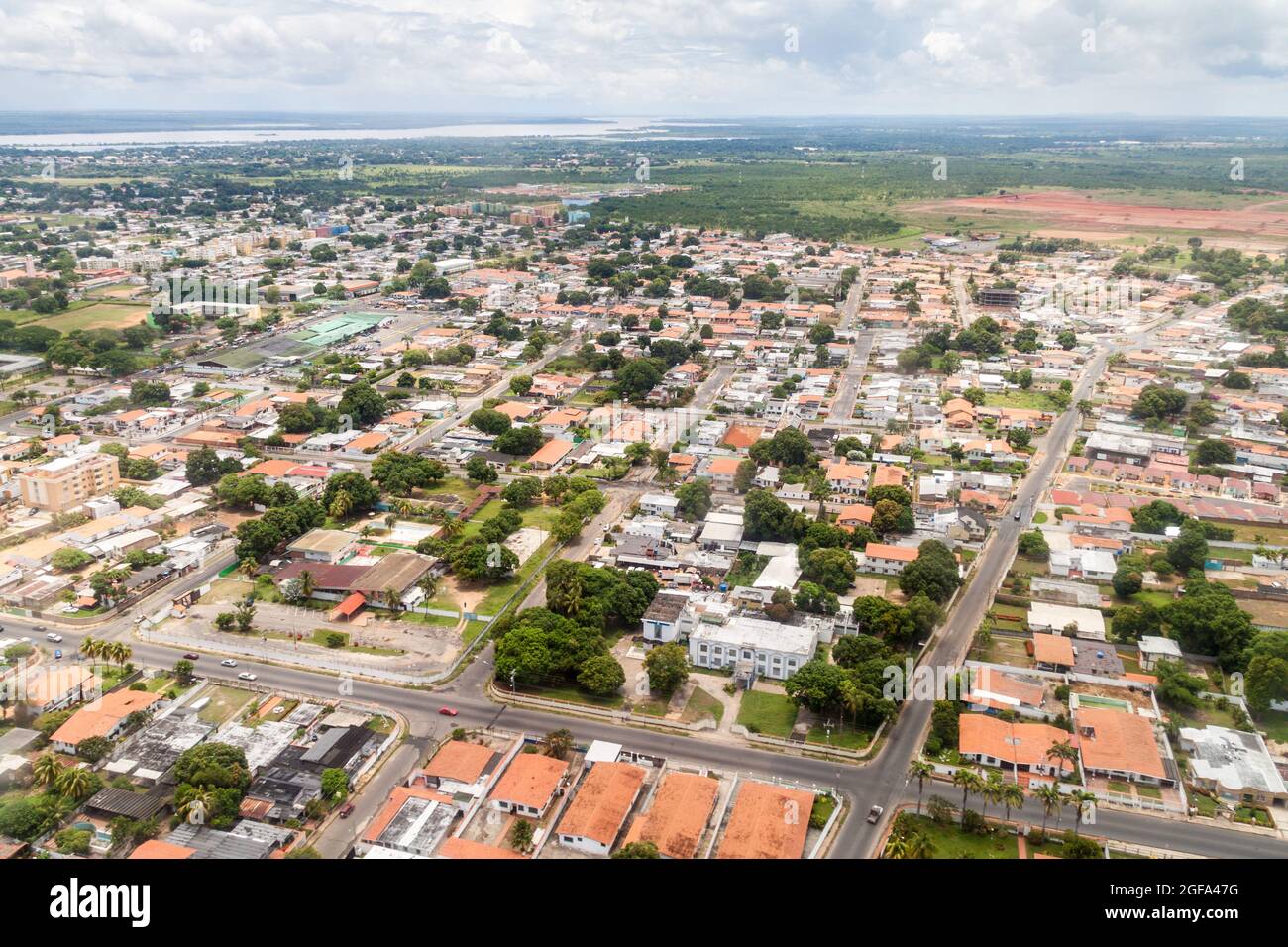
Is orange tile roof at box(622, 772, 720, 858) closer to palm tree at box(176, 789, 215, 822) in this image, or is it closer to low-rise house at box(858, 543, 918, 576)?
palm tree at box(176, 789, 215, 822)

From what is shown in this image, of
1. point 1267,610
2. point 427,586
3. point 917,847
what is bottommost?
point 917,847

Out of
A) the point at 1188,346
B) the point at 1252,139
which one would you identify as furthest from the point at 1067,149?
the point at 1188,346

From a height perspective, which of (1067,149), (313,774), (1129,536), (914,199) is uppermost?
(1067,149)

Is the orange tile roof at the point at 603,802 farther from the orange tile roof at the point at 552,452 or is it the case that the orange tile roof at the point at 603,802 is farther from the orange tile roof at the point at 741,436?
the orange tile roof at the point at 741,436

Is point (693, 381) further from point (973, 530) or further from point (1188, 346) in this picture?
point (1188, 346)

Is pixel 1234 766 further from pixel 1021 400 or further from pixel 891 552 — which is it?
pixel 1021 400

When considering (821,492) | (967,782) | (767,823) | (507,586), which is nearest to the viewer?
(767,823)

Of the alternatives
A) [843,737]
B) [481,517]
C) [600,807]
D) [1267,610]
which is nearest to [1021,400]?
[1267,610]
